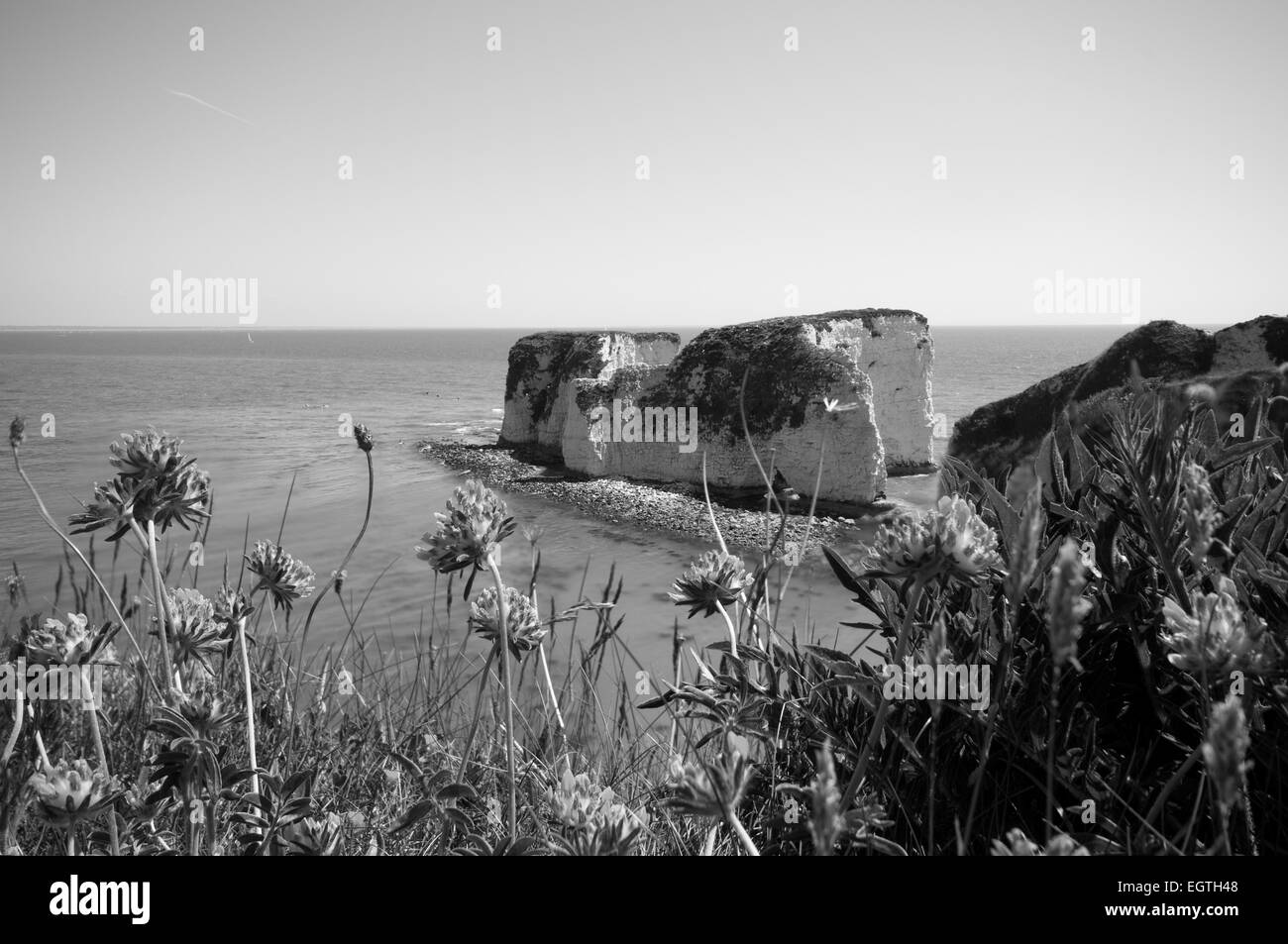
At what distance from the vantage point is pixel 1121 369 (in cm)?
660

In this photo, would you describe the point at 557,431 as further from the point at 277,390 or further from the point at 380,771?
the point at 277,390

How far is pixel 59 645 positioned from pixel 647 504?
17.8 m

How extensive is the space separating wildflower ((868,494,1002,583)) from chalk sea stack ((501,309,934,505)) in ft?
51.5

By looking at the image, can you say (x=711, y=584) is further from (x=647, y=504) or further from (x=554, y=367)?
(x=554, y=367)

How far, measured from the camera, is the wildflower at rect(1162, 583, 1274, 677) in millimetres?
934

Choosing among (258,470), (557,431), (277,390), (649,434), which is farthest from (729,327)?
(277,390)

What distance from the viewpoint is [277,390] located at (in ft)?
178

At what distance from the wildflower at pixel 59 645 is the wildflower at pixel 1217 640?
6.07 feet

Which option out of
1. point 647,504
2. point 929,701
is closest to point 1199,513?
point 929,701

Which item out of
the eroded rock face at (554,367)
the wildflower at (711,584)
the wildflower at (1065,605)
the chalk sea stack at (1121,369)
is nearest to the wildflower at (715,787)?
the wildflower at (1065,605)

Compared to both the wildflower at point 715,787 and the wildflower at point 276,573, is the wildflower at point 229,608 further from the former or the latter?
the wildflower at point 715,787

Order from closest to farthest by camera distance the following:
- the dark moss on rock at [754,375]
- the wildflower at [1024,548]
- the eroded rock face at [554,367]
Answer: the wildflower at [1024,548], the dark moss on rock at [754,375], the eroded rock face at [554,367]

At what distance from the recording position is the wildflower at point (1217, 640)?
934 millimetres

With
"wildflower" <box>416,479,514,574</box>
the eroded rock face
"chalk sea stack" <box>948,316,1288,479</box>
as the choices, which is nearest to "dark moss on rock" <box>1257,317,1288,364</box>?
"chalk sea stack" <box>948,316,1288,479</box>
